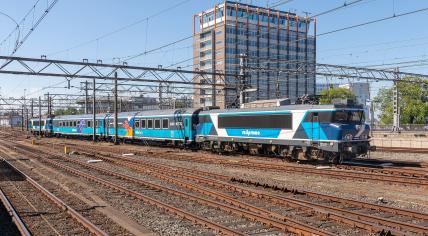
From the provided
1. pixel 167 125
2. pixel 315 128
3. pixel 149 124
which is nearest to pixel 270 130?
pixel 315 128

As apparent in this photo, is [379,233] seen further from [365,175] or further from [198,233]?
[365,175]

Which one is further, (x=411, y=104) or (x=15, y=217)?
(x=411, y=104)

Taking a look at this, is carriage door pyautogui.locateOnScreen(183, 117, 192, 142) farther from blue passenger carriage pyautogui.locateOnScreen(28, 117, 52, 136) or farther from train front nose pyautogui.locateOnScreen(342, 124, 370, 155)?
blue passenger carriage pyautogui.locateOnScreen(28, 117, 52, 136)

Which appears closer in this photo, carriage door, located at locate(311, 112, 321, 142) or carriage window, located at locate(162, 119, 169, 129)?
carriage door, located at locate(311, 112, 321, 142)

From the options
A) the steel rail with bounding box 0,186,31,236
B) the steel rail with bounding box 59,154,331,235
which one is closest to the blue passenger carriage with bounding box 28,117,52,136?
the steel rail with bounding box 59,154,331,235

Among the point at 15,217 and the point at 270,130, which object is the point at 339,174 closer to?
the point at 270,130

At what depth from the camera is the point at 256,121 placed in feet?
86.6

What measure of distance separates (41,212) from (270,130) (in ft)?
49.9

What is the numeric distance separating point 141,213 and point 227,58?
340ft

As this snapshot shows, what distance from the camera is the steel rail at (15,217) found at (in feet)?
32.6

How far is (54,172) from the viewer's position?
2159 centimetres

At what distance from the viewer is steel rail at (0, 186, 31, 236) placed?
9945mm

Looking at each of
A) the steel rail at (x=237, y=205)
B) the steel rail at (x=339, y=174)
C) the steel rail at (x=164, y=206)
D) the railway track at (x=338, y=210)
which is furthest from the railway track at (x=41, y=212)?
the steel rail at (x=339, y=174)

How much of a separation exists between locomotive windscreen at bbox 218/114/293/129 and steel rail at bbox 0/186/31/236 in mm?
14429
